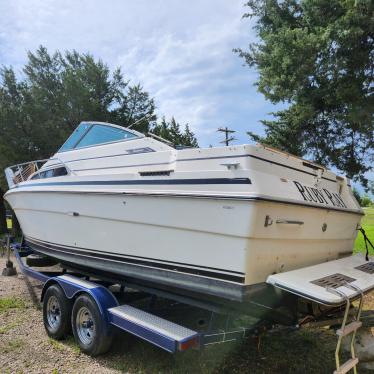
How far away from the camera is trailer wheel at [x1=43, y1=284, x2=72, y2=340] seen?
4.66m

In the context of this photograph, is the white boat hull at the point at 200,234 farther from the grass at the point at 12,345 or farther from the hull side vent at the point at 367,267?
the grass at the point at 12,345

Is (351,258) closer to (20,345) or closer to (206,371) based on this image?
(206,371)

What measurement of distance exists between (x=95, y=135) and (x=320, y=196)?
122 inches

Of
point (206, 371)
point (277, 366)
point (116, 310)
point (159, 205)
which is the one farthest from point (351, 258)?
point (116, 310)

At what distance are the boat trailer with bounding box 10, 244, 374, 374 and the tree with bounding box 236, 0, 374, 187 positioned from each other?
3.70 metres

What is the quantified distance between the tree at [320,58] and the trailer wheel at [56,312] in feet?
17.1

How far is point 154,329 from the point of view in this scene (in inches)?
142

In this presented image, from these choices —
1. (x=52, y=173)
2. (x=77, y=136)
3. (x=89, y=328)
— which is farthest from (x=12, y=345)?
(x=77, y=136)

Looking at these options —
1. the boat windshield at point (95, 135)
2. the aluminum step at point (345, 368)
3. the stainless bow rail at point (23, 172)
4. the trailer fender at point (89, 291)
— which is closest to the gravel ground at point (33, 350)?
the trailer fender at point (89, 291)

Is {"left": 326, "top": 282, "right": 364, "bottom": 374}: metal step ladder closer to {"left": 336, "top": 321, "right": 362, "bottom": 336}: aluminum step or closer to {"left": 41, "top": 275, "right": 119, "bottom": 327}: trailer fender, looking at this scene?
{"left": 336, "top": 321, "right": 362, "bottom": 336}: aluminum step

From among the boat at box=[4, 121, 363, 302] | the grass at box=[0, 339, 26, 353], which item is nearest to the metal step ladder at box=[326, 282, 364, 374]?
the boat at box=[4, 121, 363, 302]

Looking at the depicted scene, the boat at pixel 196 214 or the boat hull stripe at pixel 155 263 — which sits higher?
the boat at pixel 196 214

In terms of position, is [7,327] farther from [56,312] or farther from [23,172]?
[23,172]

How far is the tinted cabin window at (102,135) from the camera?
5.06 metres
